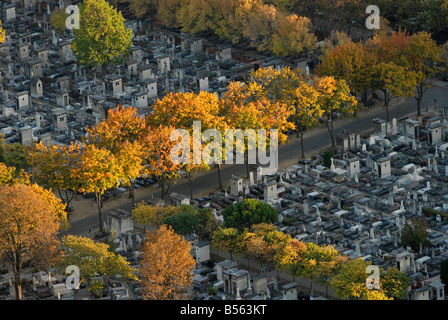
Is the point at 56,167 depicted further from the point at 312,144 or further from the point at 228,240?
the point at 312,144

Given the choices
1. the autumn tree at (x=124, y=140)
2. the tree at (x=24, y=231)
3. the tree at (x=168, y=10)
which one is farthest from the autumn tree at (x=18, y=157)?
the tree at (x=168, y=10)

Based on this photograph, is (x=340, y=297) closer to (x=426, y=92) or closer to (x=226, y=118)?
(x=226, y=118)

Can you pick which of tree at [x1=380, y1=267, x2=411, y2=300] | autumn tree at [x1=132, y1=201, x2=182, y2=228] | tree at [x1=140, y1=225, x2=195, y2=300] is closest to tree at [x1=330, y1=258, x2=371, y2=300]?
tree at [x1=380, y1=267, x2=411, y2=300]

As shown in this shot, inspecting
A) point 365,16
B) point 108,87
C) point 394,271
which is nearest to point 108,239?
point 394,271

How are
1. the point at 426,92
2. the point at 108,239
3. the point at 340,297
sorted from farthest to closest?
the point at 426,92 → the point at 108,239 → the point at 340,297

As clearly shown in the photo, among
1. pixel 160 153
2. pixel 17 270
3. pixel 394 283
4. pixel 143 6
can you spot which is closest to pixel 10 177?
pixel 17 270

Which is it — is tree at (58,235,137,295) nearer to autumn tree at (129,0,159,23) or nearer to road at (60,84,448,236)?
road at (60,84,448,236)
